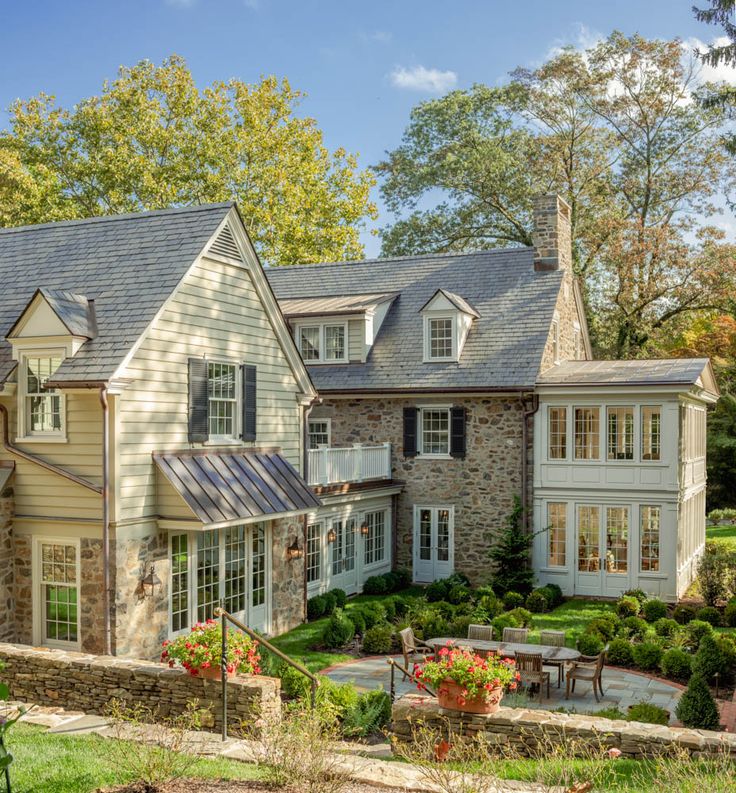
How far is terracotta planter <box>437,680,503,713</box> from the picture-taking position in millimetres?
8852

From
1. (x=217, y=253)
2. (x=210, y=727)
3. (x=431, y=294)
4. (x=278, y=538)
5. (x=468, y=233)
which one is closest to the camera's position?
(x=210, y=727)

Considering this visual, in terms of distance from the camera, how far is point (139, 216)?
50.9ft

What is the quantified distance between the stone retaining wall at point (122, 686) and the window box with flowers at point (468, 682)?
1.86m

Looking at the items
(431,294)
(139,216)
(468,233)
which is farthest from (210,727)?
(468,233)

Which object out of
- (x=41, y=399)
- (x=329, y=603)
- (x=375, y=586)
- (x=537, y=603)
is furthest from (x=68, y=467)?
(x=537, y=603)

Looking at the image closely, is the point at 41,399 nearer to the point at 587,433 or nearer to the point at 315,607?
the point at 315,607

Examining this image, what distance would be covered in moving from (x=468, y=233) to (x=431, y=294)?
12663mm

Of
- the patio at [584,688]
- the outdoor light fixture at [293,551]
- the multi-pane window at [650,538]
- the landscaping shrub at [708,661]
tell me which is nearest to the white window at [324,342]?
the outdoor light fixture at [293,551]

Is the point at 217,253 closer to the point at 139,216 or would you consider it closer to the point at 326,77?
the point at 139,216

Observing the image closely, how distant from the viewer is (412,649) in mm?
13914

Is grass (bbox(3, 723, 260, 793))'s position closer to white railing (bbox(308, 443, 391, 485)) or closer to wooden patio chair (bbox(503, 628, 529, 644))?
wooden patio chair (bbox(503, 628, 529, 644))

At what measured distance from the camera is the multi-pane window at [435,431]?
2194 cm

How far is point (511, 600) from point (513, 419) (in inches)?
182

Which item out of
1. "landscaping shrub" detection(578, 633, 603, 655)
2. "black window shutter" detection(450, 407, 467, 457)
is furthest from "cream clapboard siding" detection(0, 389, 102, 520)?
"black window shutter" detection(450, 407, 467, 457)
